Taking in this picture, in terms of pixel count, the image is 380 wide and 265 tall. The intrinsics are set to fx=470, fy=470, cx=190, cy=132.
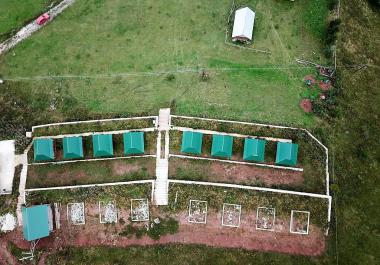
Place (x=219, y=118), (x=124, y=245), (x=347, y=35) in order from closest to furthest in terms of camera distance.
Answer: (x=124, y=245) → (x=219, y=118) → (x=347, y=35)

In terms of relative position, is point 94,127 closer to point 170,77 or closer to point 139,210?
point 170,77

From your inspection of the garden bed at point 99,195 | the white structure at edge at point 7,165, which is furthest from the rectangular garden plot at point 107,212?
the white structure at edge at point 7,165

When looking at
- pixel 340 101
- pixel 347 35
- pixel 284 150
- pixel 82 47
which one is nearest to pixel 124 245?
pixel 284 150

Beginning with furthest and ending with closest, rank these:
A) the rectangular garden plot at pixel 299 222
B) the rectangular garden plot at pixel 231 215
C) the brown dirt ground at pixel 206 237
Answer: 1. the rectangular garden plot at pixel 231 215
2. the rectangular garden plot at pixel 299 222
3. the brown dirt ground at pixel 206 237

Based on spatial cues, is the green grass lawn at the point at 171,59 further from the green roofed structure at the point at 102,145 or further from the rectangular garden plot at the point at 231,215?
the rectangular garden plot at the point at 231,215

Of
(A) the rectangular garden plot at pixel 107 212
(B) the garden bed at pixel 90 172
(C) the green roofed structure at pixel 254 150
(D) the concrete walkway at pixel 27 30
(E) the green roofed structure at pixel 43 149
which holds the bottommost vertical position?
(A) the rectangular garden plot at pixel 107 212

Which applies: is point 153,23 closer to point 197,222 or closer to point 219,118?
point 219,118
